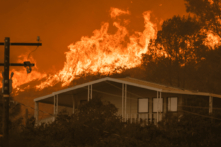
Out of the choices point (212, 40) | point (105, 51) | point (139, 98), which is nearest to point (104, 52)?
point (105, 51)

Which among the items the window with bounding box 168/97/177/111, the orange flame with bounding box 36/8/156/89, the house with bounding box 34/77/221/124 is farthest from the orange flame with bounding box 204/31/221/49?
the window with bounding box 168/97/177/111

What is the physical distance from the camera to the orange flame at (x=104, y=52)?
46.1 metres

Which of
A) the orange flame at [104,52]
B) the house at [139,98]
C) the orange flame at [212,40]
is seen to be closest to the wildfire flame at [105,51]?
the orange flame at [104,52]

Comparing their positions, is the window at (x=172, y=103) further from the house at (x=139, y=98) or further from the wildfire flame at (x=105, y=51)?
the wildfire flame at (x=105, y=51)

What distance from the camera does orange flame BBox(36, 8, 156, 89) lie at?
151 ft

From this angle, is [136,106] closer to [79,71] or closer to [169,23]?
[169,23]

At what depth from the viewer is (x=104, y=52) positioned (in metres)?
48.1

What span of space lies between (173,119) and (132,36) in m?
36.4

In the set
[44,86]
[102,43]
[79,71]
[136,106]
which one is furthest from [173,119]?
[44,86]

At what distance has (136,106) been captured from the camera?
23312mm

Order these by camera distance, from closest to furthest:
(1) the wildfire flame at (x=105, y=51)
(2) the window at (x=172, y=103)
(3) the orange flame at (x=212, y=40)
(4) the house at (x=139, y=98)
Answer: (4) the house at (x=139, y=98) → (2) the window at (x=172, y=103) → (3) the orange flame at (x=212, y=40) → (1) the wildfire flame at (x=105, y=51)

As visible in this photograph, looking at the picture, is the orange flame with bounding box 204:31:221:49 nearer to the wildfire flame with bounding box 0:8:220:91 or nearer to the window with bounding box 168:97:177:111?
the wildfire flame with bounding box 0:8:220:91

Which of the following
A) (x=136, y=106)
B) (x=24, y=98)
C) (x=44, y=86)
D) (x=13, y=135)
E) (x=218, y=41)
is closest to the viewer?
(x=13, y=135)

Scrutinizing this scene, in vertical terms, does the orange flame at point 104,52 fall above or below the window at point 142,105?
above
